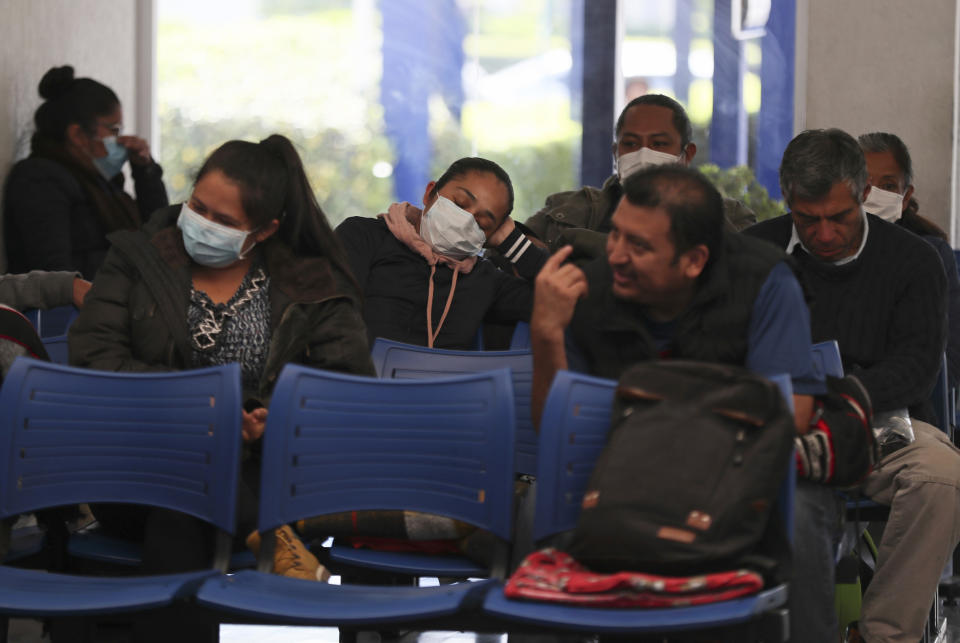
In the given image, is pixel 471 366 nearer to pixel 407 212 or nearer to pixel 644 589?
pixel 407 212

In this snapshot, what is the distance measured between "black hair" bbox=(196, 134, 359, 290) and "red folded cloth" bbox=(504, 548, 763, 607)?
1.22m

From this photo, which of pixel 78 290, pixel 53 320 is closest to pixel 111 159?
pixel 53 320

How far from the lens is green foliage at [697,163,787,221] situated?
21.5 feet

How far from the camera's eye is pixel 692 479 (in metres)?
2.27

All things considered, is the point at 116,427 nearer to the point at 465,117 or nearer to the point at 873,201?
the point at 873,201

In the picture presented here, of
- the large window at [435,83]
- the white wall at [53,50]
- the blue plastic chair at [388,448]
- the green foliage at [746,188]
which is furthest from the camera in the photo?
the large window at [435,83]

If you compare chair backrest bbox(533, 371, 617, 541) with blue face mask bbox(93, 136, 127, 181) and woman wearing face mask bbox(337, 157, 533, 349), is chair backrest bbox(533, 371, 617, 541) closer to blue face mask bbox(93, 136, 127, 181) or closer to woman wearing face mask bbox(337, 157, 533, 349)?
woman wearing face mask bbox(337, 157, 533, 349)

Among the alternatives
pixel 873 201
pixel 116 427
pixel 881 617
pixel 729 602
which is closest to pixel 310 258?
pixel 116 427

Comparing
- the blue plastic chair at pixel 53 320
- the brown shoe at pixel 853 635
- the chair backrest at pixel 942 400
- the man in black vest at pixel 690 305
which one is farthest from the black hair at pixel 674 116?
the blue plastic chair at pixel 53 320

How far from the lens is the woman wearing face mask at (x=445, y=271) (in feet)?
12.6

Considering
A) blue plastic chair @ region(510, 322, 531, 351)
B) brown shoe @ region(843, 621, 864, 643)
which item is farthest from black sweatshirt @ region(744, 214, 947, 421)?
blue plastic chair @ region(510, 322, 531, 351)

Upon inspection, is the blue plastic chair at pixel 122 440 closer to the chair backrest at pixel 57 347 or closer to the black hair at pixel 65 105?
the chair backrest at pixel 57 347

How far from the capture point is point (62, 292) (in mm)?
3646

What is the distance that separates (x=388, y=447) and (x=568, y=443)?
1.41 ft
